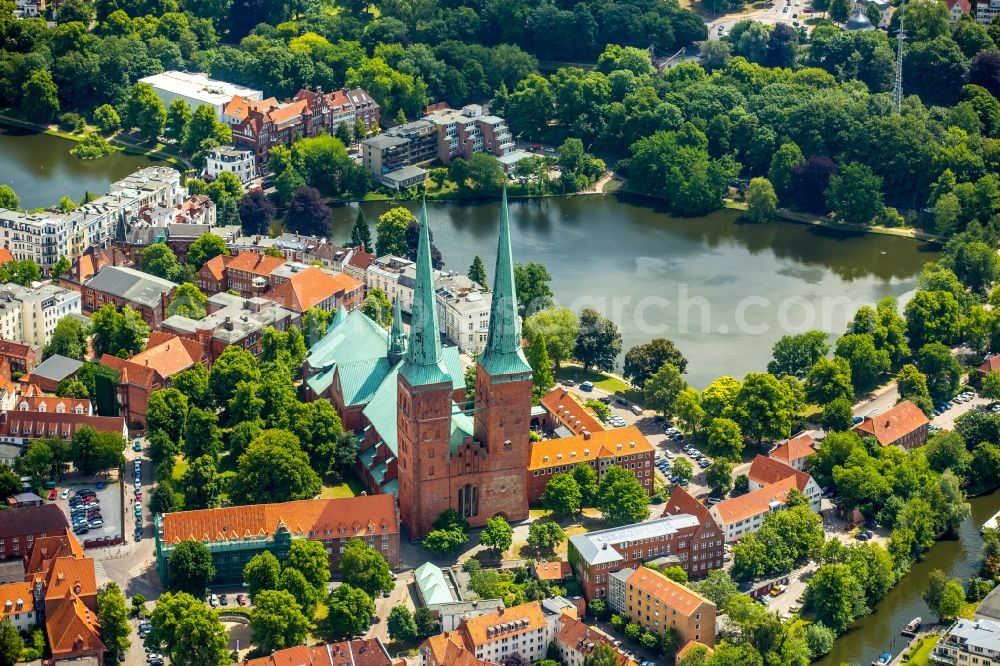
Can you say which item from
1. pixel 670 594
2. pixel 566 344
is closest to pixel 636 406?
pixel 566 344

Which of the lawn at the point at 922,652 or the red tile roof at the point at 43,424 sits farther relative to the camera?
the red tile roof at the point at 43,424

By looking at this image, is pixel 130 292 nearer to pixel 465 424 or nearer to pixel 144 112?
pixel 465 424

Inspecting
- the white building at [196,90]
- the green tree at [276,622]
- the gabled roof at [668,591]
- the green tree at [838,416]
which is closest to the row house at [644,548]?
the gabled roof at [668,591]

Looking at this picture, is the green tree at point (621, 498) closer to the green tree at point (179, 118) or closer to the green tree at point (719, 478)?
the green tree at point (719, 478)

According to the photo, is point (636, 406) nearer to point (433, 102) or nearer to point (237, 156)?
point (237, 156)

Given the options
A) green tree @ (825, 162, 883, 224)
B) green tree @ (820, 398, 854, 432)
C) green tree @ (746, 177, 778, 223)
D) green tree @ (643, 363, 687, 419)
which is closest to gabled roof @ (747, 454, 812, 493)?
green tree @ (820, 398, 854, 432)
